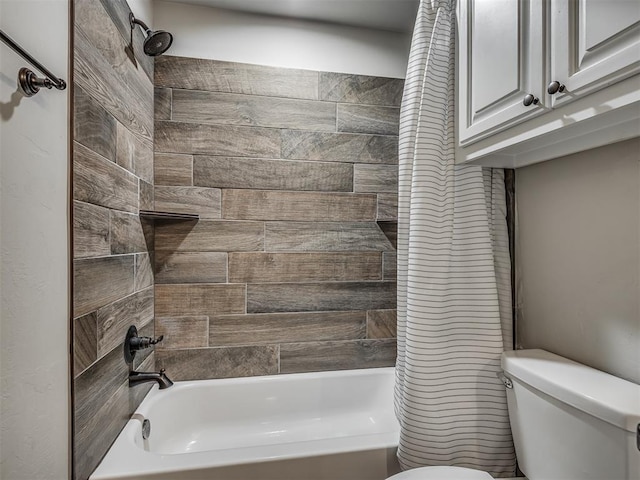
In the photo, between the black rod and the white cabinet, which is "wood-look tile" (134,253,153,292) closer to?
the black rod

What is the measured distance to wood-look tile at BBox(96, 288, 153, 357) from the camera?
125cm

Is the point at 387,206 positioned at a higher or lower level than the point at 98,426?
higher

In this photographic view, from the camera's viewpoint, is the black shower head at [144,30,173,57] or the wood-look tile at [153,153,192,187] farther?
the wood-look tile at [153,153,192,187]

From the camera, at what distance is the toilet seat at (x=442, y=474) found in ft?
3.62

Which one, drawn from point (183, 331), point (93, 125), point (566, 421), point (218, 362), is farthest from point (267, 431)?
point (93, 125)

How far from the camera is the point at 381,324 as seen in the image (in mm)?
2133

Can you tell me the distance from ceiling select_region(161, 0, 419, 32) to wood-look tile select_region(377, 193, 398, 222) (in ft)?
3.34

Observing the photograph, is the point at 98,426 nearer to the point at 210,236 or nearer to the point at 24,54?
the point at 210,236

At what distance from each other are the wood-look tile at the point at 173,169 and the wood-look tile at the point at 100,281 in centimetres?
53

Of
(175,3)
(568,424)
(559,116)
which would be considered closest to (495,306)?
(568,424)

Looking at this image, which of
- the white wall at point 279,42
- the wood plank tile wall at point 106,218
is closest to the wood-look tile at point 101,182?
the wood plank tile wall at point 106,218

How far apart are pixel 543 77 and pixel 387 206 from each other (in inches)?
48.7

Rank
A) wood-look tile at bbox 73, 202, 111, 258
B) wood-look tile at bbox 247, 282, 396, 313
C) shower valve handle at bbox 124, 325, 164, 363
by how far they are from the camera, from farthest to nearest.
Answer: wood-look tile at bbox 247, 282, 396, 313, shower valve handle at bbox 124, 325, 164, 363, wood-look tile at bbox 73, 202, 111, 258

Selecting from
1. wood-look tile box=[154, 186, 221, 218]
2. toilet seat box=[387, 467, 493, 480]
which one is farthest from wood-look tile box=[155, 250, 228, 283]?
toilet seat box=[387, 467, 493, 480]
